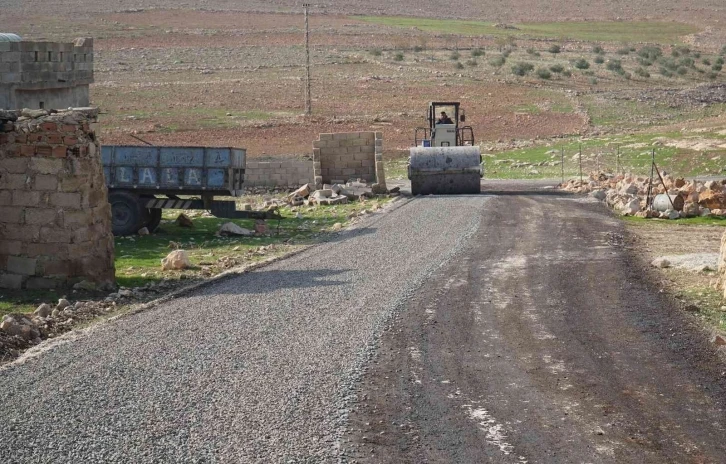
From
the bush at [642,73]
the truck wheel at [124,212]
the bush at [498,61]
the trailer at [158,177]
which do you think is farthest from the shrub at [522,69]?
the truck wheel at [124,212]

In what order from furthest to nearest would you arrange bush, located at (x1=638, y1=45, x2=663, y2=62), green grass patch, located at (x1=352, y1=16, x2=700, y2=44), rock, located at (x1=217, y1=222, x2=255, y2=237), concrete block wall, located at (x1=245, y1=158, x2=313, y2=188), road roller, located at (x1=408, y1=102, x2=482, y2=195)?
green grass patch, located at (x1=352, y1=16, x2=700, y2=44) < bush, located at (x1=638, y1=45, x2=663, y2=62) < concrete block wall, located at (x1=245, y1=158, x2=313, y2=188) < road roller, located at (x1=408, y1=102, x2=482, y2=195) < rock, located at (x1=217, y1=222, x2=255, y2=237)

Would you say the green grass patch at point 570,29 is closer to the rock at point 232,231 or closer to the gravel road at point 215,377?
the rock at point 232,231

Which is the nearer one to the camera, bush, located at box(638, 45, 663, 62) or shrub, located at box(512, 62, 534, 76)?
shrub, located at box(512, 62, 534, 76)

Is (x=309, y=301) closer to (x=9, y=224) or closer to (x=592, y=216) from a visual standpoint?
(x=9, y=224)

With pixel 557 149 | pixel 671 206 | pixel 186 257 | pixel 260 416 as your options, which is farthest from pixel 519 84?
pixel 260 416

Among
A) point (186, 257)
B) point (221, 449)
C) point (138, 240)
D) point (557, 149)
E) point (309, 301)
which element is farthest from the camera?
point (557, 149)

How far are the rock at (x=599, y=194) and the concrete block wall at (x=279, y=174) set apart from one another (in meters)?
8.80

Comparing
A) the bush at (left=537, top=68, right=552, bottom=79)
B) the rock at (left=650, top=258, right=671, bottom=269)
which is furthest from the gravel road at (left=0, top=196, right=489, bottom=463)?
the bush at (left=537, top=68, right=552, bottom=79)

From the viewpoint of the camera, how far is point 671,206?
26.5 meters

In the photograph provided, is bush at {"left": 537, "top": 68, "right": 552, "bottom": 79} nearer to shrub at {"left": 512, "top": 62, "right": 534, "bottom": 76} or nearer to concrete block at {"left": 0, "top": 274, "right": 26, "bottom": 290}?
shrub at {"left": 512, "top": 62, "right": 534, "bottom": 76}

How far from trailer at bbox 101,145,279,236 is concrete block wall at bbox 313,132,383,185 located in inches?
364

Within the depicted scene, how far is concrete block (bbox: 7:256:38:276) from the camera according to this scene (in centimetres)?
1762

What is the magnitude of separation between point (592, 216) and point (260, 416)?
17600mm

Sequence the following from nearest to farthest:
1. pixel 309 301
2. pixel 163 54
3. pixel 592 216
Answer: pixel 309 301, pixel 592 216, pixel 163 54
